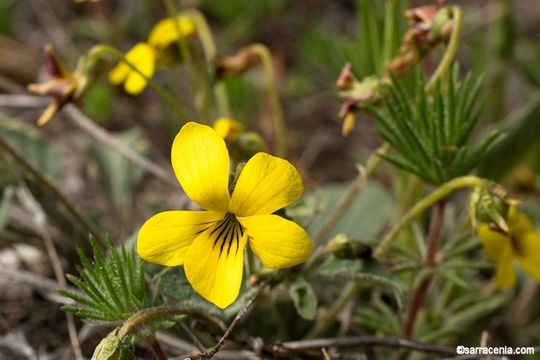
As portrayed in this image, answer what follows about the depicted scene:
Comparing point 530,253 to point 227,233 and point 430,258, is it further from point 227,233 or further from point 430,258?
point 227,233

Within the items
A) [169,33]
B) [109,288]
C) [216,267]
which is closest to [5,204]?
[169,33]

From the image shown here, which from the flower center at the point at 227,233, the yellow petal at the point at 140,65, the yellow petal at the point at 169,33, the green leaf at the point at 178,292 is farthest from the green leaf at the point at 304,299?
the yellow petal at the point at 169,33

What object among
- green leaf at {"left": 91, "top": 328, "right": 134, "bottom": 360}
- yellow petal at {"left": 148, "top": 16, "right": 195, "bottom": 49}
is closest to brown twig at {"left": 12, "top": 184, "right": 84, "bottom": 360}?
yellow petal at {"left": 148, "top": 16, "right": 195, "bottom": 49}

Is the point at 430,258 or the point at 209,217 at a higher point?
the point at 209,217

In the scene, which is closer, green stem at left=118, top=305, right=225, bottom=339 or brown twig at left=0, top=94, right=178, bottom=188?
green stem at left=118, top=305, right=225, bottom=339

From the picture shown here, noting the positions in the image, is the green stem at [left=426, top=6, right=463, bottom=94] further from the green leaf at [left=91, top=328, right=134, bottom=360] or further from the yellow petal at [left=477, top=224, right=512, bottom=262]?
the green leaf at [left=91, top=328, right=134, bottom=360]

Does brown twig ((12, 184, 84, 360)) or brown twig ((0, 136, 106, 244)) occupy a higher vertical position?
brown twig ((0, 136, 106, 244))

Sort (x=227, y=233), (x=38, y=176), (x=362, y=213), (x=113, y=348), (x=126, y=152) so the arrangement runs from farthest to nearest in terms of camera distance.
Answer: (x=362, y=213)
(x=126, y=152)
(x=38, y=176)
(x=227, y=233)
(x=113, y=348)
